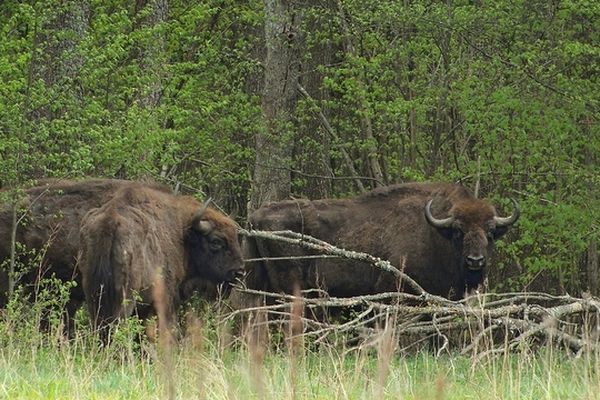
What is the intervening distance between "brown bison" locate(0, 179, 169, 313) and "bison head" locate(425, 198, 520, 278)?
4493 millimetres

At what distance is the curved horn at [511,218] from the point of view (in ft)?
53.1

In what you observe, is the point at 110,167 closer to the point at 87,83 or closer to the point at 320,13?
the point at 87,83

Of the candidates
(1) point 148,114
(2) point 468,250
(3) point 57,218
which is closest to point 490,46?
(2) point 468,250

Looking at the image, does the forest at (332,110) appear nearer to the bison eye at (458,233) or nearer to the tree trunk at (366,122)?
the tree trunk at (366,122)

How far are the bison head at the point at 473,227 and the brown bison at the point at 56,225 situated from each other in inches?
177

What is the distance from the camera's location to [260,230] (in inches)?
680

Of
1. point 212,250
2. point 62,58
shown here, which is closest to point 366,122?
point 212,250

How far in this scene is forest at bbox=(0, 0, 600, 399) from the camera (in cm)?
1336

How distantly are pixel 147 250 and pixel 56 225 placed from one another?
180 cm

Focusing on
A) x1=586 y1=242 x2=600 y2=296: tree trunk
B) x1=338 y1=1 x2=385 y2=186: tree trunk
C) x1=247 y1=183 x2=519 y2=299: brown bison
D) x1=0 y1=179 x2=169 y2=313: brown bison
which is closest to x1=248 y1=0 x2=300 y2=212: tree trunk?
x1=338 y1=1 x2=385 y2=186: tree trunk

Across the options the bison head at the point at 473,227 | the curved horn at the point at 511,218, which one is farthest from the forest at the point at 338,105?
the bison head at the point at 473,227

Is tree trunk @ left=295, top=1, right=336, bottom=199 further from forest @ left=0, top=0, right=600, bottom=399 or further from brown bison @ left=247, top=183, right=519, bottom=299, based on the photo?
brown bison @ left=247, top=183, right=519, bottom=299

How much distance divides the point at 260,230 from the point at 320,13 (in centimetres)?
374

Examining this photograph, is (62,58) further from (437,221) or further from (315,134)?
(315,134)
